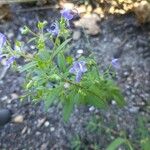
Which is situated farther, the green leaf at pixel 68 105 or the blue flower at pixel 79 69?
the green leaf at pixel 68 105

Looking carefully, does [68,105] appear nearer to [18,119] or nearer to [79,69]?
[79,69]

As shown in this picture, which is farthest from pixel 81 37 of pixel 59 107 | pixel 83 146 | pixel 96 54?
pixel 83 146

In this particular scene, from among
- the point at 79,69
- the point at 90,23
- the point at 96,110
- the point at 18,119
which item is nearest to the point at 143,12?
the point at 90,23

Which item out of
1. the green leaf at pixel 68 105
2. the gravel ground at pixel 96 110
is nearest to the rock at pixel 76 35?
the gravel ground at pixel 96 110

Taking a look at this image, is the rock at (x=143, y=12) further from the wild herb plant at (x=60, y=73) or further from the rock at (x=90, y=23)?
the wild herb plant at (x=60, y=73)

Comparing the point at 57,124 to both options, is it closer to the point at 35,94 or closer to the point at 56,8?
the point at 35,94

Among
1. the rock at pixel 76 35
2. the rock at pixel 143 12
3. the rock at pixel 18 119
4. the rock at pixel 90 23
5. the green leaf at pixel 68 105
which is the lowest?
the rock at pixel 18 119

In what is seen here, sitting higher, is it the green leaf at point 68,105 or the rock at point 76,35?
the green leaf at point 68,105
